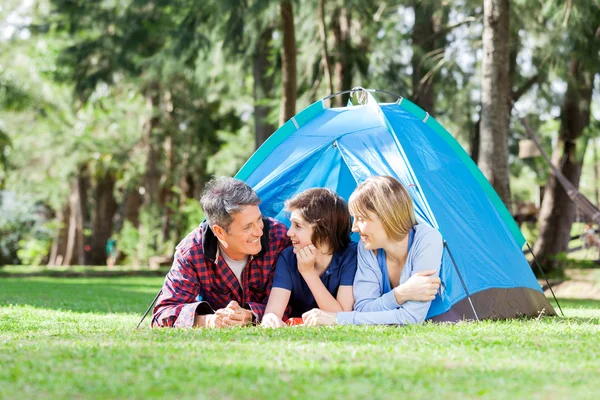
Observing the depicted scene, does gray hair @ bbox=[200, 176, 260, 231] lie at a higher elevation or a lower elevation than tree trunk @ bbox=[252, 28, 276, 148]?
lower

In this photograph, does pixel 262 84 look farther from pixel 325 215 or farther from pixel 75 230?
pixel 75 230

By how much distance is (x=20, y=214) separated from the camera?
71.9 feet

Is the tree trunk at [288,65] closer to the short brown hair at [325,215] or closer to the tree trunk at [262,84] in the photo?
the tree trunk at [262,84]

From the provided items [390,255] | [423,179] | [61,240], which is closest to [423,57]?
[423,179]

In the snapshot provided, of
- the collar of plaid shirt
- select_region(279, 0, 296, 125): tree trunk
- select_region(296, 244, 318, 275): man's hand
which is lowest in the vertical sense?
select_region(296, 244, 318, 275): man's hand

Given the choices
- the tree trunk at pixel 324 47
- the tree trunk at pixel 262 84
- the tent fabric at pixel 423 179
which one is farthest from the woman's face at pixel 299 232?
the tree trunk at pixel 262 84

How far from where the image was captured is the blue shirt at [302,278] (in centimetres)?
479

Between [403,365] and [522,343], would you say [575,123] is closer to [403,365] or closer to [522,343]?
[522,343]

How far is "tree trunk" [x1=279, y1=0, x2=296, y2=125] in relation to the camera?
11.8 m

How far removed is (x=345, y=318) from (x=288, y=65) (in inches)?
308

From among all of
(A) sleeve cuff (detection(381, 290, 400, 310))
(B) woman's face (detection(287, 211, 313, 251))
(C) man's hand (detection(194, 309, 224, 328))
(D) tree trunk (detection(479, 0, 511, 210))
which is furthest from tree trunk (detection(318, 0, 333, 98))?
(C) man's hand (detection(194, 309, 224, 328))

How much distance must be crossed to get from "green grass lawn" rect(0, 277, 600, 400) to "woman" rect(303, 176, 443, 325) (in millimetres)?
267

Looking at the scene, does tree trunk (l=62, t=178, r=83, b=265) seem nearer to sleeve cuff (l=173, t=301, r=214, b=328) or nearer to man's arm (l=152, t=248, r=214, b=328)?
man's arm (l=152, t=248, r=214, b=328)

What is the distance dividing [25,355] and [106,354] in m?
0.36
